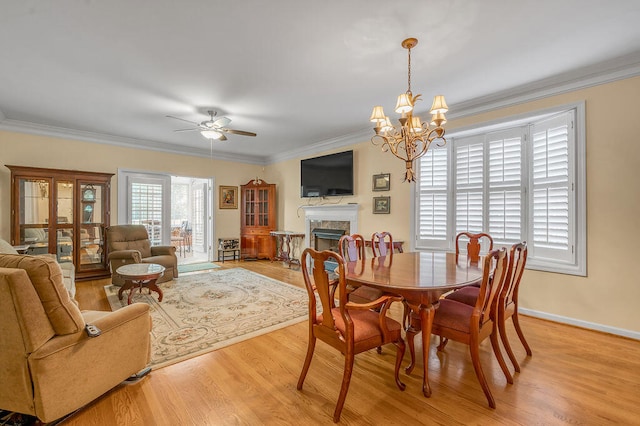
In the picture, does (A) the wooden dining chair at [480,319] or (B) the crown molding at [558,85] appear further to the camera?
(B) the crown molding at [558,85]

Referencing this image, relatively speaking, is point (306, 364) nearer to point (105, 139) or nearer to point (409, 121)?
point (409, 121)

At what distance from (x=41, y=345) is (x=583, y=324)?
4.56m

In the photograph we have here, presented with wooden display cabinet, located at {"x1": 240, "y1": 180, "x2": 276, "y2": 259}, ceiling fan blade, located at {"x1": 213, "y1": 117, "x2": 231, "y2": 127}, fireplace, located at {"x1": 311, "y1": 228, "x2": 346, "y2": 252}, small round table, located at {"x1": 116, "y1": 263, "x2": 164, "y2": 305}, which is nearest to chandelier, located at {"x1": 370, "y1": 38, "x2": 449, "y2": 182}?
ceiling fan blade, located at {"x1": 213, "y1": 117, "x2": 231, "y2": 127}

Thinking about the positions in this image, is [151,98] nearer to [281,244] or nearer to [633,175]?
[281,244]

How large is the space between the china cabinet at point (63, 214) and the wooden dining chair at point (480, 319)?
18.3 ft

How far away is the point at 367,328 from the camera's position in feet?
6.04

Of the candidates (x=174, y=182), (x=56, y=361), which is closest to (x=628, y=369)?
(x=56, y=361)

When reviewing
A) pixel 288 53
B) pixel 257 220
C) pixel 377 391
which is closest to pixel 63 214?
pixel 257 220

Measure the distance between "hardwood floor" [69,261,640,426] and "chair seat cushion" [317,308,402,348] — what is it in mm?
414

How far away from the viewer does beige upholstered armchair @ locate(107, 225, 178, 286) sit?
4.35 meters

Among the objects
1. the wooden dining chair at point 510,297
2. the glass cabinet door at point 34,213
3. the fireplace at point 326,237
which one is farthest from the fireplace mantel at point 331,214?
the glass cabinet door at point 34,213

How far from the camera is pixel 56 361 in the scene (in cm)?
157

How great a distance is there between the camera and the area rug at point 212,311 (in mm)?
2639

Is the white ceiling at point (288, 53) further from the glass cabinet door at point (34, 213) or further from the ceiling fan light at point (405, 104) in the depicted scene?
the glass cabinet door at point (34, 213)
